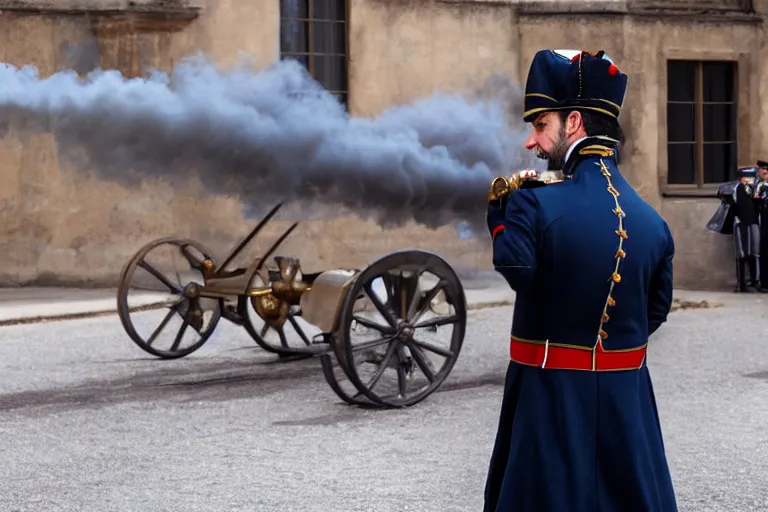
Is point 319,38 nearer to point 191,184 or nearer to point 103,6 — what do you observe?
point 191,184

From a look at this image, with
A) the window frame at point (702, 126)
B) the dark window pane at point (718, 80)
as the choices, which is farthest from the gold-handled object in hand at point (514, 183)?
the dark window pane at point (718, 80)

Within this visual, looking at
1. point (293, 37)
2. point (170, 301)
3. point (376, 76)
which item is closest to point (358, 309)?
point (170, 301)

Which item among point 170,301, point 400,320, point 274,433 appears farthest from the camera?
point 170,301


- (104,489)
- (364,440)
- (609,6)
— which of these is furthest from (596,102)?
(609,6)

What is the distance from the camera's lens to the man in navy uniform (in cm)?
395

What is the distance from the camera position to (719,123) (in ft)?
64.6

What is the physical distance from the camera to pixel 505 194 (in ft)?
13.2

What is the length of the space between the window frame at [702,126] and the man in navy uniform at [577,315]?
50.4 feet

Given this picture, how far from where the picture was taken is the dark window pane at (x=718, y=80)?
19562 mm

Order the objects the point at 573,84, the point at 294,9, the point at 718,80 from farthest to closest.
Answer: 1. the point at 718,80
2. the point at 294,9
3. the point at 573,84

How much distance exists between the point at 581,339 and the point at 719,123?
53.5ft

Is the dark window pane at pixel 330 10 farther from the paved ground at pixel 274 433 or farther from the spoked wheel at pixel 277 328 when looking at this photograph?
the paved ground at pixel 274 433

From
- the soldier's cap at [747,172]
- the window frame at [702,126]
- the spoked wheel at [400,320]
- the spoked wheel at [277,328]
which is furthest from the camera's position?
the window frame at [702,126]

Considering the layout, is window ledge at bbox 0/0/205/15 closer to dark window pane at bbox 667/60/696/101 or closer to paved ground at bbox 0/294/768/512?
paved ground at bbox 0/294/768/512
